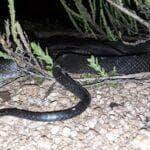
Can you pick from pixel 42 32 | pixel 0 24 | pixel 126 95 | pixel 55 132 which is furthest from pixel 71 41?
pixel 55 132

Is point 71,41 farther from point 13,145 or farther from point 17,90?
point 13,145

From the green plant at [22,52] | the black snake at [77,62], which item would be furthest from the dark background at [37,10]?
the green plant at [22,52]

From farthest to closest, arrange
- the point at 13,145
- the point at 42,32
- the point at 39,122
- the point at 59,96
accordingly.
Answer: the point at 42,32
the point at 59,96
the point at 39,122
the point at 13,145

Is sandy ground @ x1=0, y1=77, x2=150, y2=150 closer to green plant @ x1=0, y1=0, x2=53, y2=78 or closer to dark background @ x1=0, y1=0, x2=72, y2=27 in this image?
green plant @ x1=0, y1=0, x2=53, y2=78

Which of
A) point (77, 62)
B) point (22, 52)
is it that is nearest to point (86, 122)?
point (22, 52)

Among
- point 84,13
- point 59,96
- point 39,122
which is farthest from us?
point 84,13
